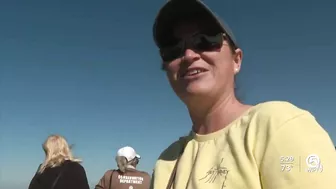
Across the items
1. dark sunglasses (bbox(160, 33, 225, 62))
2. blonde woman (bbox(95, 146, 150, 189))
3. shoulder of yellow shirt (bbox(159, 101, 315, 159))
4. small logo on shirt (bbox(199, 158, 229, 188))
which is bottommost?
blonde woman (bbox(95, 146, 150, 189))

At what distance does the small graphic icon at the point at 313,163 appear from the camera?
118cm

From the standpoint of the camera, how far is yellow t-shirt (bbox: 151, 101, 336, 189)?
3.94ft

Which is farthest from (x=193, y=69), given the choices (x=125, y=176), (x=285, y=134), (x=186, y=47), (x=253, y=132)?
(x=125, y=176)

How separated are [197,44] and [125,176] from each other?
5.35 metres

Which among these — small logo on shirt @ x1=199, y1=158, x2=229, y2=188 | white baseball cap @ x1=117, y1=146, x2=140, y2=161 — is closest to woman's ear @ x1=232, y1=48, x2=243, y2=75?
small logo on shirt @ x1=199, y1=158, x2=229, y2=188

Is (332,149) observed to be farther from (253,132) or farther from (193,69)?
(193,69)

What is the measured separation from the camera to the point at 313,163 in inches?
46.8

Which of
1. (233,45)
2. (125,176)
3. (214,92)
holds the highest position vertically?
(233,45)

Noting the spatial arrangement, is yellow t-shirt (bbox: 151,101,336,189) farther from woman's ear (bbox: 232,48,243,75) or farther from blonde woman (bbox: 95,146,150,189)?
blonde woman (bbox: 95,146,150,189)

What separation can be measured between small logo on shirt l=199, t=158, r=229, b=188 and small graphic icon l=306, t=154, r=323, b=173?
29cm

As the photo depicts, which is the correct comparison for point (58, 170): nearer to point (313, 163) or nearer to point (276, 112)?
point (276, 112)

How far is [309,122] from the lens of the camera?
129cm

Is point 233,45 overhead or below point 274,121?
overhead

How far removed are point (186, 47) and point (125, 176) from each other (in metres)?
5.31
